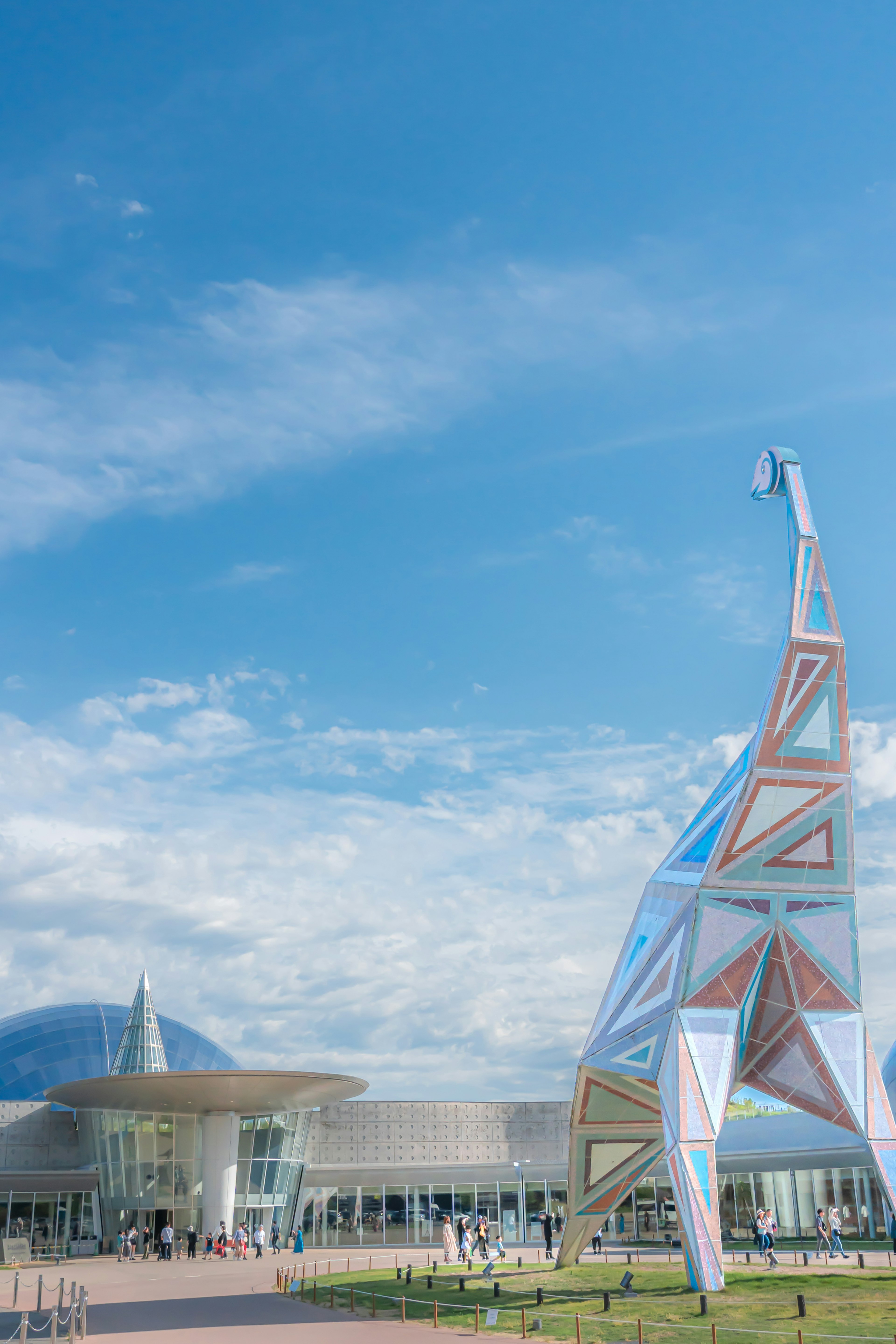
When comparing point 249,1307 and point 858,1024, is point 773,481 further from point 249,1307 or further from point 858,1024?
point 249,1307

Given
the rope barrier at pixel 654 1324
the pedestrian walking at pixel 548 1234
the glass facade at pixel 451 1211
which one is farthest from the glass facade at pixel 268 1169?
the rope barrier at pixel 654 1324

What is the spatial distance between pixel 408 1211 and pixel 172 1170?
11.3 metres

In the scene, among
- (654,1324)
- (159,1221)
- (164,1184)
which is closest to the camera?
(654,1324)

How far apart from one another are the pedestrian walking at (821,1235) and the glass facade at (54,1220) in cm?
2922

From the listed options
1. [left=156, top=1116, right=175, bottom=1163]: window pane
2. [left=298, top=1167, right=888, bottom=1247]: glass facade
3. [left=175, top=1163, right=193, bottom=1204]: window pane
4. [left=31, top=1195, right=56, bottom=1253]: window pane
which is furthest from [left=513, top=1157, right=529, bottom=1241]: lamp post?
[left=31, top=1195, right=56, bottom=1253]: window pane

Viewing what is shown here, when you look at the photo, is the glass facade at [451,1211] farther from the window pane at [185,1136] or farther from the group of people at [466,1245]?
the group of people at [466,1245]

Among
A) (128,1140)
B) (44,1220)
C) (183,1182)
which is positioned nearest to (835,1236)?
(183,1182)

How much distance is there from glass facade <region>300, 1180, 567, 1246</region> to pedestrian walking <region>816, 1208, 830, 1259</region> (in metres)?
15.6

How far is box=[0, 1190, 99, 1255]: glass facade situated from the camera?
45.4 metres

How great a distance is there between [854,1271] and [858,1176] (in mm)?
17109

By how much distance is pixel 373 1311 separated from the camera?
23.2 m

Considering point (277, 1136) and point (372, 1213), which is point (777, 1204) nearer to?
point (372, 1213)

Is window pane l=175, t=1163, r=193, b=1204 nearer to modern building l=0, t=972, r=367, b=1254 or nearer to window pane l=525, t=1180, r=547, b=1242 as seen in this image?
modern building l=0, t=972, r=367, b=1254

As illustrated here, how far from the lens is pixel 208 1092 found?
43.2 m
